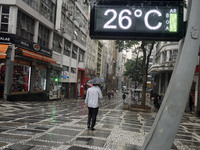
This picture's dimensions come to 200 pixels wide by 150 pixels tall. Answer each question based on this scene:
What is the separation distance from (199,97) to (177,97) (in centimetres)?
1618

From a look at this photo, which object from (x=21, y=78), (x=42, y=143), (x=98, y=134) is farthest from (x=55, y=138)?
(x=21, y=78)

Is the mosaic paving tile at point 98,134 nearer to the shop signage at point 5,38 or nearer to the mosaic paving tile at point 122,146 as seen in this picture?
the mosaic paving tile at point 122,146

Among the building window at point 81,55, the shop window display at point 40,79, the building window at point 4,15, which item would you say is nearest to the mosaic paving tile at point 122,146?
the building window at point 4,15

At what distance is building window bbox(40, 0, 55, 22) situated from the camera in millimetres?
21422

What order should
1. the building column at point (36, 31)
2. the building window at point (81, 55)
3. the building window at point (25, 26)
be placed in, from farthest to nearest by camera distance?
the building window at point (81, 55), the building column at point (36, 31), the building window at point (25, 26)

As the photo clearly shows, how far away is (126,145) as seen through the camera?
5.10 meters

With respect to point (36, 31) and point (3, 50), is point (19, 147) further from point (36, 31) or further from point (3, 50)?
point (36, 31)

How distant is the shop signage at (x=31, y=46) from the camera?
651 inches

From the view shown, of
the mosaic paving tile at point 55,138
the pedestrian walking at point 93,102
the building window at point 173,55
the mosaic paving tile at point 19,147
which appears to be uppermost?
the building window at point 173,55

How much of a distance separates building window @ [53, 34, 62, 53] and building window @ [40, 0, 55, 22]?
268cm

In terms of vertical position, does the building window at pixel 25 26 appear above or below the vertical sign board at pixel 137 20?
above

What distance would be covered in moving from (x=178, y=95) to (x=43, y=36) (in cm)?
2169

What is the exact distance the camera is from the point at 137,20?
10.6 feet

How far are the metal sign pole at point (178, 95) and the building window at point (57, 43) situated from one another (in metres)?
24.0
